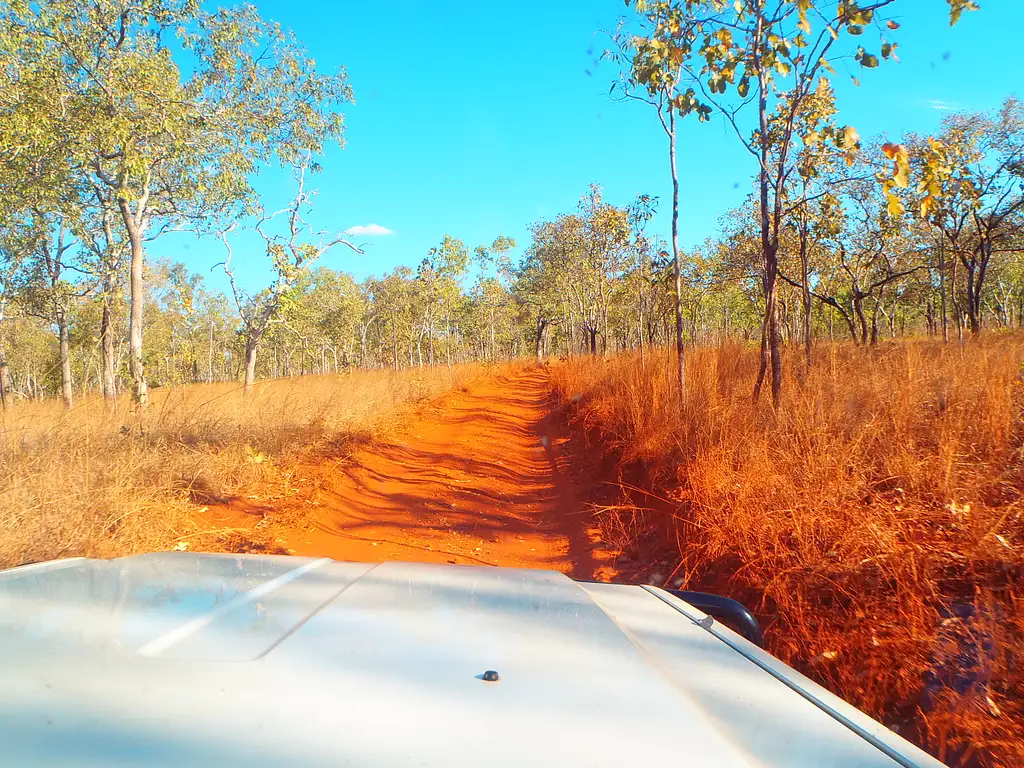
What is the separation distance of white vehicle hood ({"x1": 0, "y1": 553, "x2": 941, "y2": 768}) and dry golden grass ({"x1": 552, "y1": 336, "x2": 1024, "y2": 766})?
1.39 metres

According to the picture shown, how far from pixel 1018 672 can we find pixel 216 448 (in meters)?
7.16

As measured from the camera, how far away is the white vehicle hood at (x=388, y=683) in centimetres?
107

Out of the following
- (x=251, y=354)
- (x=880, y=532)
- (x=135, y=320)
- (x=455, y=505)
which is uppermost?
(x=135, y=320)

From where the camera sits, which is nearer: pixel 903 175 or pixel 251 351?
pixel 903 175

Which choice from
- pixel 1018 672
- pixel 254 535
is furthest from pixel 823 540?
pixel 254 535

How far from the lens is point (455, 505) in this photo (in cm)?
647

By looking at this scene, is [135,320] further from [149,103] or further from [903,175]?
[903,175]

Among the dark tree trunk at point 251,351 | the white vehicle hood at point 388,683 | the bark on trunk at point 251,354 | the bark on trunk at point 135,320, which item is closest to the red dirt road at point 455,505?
the white vehicle hood at point 388,683

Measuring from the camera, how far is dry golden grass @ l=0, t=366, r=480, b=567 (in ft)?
13.5

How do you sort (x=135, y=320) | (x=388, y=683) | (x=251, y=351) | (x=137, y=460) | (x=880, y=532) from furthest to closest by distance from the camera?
(x=251, y=351)
(x=135, y=320)
(x=137, y=460)
(x=880, y=532)
(x=388, y=683)

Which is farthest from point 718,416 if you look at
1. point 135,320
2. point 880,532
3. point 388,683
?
point 135,320

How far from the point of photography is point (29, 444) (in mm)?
5391

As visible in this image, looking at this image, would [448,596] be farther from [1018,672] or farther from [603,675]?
[1018,672]

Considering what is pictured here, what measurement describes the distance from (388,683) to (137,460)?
526cm
